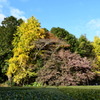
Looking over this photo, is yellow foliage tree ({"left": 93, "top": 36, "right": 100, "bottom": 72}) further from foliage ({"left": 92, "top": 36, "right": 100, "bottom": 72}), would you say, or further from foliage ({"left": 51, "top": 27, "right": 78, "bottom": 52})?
foliage ({"left": 51, "top": 27, "right": 78, "bottom": 52})

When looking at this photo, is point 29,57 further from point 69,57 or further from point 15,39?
point 69,57

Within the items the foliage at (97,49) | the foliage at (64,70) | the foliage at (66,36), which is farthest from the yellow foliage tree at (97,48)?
the foliage at (64,70)

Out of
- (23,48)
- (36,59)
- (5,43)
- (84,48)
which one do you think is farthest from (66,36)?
(5,43)

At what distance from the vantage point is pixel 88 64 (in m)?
17.8

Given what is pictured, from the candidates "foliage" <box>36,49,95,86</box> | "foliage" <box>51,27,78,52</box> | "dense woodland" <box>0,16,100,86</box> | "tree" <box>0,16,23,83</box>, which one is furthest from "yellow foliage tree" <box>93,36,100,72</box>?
"tree" <box>0,16,23,83</box>

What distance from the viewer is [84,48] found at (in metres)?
23.7

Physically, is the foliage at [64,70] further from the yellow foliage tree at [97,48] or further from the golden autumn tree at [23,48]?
the yellow foliage tree at [97,48]

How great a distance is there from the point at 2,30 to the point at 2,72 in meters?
4.21

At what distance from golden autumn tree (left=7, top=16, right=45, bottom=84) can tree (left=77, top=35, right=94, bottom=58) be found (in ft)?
18.4

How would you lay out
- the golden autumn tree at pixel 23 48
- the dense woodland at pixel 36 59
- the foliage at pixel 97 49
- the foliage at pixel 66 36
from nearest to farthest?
the dense woodland at pixel 36 59
the golden autumn tree at pixel 23 48
the foliage at pixel 66 36
the foliage at pixel 97 49

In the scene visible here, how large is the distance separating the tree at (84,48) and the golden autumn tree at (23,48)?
18.4 feet

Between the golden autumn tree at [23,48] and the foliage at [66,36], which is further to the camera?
the foliage at [66,36]

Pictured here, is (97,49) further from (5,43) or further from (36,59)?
(5,43)

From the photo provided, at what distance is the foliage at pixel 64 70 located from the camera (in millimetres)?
16547
